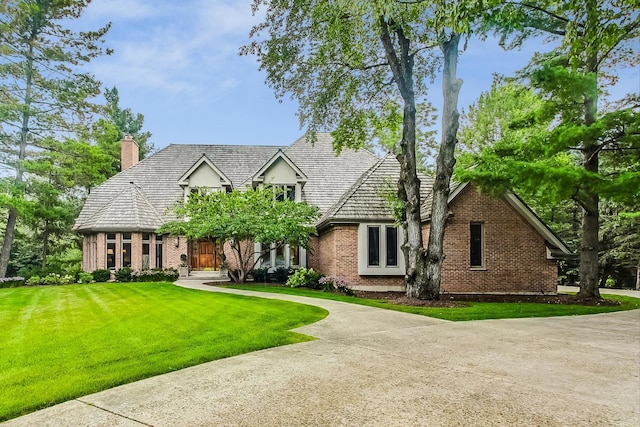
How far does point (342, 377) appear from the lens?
16.3ft

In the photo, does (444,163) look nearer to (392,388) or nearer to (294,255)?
(392,388)

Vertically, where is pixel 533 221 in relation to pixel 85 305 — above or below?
above

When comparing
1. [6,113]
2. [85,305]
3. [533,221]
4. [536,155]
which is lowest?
[85,305]

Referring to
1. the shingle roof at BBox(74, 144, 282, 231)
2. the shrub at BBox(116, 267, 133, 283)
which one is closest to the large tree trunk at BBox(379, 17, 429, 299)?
the shrub at BBox(116, 267, 133, 283)

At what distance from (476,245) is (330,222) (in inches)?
216

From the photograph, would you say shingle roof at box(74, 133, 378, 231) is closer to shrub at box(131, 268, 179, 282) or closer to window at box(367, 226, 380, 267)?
shrub at box(131, 268, 179, 282)

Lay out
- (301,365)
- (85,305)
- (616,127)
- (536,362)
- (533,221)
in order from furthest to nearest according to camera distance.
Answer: (533,221)
(616,127)
(85,305)
(536,362)
(301,365)

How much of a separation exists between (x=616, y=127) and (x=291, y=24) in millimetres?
10083

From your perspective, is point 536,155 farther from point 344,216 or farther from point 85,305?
point 85,305

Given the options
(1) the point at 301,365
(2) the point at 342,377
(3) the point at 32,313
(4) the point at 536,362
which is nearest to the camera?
(2) the point at 342,377

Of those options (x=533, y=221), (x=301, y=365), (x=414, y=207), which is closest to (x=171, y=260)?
(x=414, y=207)

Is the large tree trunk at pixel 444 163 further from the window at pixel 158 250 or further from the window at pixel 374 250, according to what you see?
the window at pixel 158 250

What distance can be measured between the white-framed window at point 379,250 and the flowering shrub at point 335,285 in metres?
1.08

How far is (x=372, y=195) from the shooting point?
18078mm
